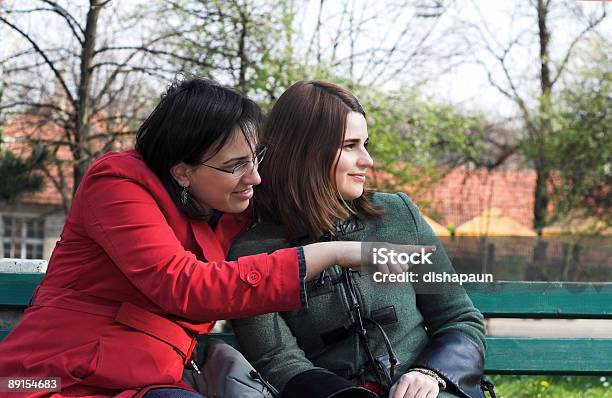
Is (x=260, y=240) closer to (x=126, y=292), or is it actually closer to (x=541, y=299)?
(x=126, y=292)

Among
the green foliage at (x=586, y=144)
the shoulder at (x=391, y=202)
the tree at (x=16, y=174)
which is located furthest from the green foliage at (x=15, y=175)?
the shoulder at (x=391, y=202)

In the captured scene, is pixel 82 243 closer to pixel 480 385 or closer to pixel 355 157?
pixel 355 157

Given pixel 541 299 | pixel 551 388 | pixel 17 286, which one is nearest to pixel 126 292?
pixel 17 286

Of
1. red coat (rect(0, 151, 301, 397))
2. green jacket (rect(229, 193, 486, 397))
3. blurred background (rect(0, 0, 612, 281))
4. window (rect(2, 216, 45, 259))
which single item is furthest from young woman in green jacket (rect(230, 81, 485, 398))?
window (rect(2, 216, 45, 259))

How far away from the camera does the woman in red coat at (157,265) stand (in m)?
1.98

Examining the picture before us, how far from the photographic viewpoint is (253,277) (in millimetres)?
1977

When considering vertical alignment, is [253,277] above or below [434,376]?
above

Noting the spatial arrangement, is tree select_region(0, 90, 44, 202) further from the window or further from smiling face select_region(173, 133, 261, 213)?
smiling face select_region(173, 133, 261, 213)

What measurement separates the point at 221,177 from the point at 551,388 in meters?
2.94

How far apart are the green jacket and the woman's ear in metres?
0.33

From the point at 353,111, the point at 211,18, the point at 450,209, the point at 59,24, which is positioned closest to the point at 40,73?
the point at 59,24

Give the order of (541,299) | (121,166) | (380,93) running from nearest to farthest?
(121,166)
(541,299)
(380,93)

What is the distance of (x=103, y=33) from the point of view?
11359mm

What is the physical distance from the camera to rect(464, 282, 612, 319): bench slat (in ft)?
9.66
